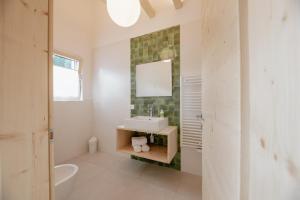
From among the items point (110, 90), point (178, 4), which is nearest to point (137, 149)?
point (110, 90)

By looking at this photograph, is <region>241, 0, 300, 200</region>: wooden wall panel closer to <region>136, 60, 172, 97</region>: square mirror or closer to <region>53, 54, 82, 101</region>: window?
<region>136, 60, 172, 97</region>: square mirror

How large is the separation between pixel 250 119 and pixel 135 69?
7.61ft

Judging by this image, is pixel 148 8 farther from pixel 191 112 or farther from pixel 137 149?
pixel 137 149

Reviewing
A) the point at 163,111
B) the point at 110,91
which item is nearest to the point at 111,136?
the point at 110,91

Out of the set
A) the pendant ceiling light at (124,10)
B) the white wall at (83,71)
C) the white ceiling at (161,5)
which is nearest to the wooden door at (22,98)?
the pendant ceiling light at (124,10)

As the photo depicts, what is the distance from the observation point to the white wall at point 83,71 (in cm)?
236

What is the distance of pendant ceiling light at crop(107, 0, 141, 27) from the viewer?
1427mm

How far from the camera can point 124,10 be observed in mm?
1456

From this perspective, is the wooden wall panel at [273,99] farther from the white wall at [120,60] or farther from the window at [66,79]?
the window at [66,79]

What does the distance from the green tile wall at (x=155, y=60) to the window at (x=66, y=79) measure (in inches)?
46.0

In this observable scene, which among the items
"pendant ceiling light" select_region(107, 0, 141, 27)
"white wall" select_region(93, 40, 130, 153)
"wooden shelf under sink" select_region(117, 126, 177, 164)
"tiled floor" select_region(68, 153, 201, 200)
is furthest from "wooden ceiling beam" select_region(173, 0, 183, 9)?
"tiled floor" select_region(68, 153, 201, 200)

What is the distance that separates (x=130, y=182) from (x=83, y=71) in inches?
89.6

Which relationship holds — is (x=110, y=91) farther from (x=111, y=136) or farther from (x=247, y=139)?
(x=247, y=139)

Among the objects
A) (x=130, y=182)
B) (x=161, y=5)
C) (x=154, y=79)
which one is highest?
(x=161, y=5)
